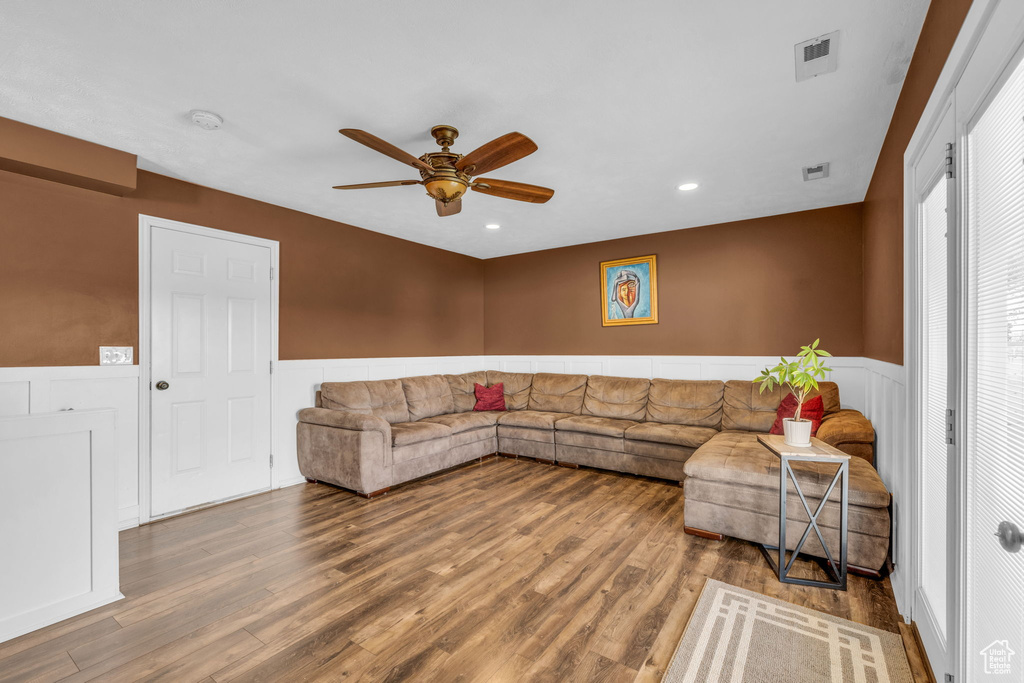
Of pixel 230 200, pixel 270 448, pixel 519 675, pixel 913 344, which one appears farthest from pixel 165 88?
pixel 913 344

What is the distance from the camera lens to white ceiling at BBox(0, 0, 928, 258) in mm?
1755

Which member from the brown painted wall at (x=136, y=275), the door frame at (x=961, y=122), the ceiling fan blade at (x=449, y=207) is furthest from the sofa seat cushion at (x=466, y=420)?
the door frame at (x=961, y=122)

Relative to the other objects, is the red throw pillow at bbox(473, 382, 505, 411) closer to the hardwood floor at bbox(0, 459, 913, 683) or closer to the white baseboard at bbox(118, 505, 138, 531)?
the hardwood floor at bbox(0, 459, 913, 683)

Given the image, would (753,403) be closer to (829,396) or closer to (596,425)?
(829,396)

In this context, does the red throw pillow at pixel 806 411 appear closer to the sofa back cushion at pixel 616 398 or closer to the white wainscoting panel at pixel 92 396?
the sofa back cushion at pixel 616 398

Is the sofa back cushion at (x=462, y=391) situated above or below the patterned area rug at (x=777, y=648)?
above

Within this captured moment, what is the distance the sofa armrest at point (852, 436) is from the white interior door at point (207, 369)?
4.42 m

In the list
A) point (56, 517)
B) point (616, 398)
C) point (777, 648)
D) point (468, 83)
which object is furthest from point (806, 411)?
point (56, 517)

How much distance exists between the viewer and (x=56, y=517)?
2.14 m

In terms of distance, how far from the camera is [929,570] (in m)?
1.79

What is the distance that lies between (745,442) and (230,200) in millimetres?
4598

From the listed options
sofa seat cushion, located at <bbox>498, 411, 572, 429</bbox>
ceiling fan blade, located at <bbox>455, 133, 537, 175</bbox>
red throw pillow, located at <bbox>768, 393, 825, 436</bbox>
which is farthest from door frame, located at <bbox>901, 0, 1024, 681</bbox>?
sofa seat cushion, located at <bbox>498, 411, 572, 429</bbox>

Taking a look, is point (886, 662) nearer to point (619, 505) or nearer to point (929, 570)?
point (929, 570)

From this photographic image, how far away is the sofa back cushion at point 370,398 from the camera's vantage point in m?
A: 4.24
